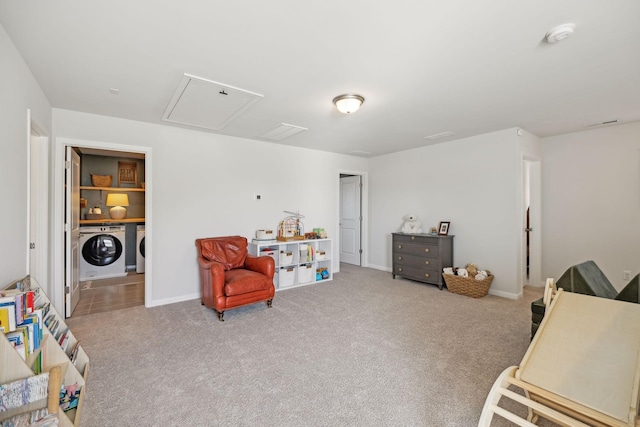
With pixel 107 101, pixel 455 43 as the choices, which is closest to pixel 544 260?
pixel 455 43

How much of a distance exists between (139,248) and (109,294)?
4.22ft

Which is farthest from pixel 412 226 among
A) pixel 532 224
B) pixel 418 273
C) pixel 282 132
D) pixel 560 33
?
pixel 560 33

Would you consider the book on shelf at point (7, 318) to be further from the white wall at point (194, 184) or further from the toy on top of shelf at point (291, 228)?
the toy on top of shelf at point (291, 228)

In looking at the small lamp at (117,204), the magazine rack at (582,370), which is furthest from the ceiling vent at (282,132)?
the magazine rack at (582,370)

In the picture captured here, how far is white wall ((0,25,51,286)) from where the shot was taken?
1.75 meters

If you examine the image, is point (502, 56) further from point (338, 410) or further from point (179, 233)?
point (179, 233)

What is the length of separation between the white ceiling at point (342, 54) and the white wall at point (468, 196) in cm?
100

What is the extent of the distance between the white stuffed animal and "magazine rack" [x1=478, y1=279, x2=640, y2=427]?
3339 millimetres

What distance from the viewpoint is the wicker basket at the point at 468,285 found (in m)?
3.98

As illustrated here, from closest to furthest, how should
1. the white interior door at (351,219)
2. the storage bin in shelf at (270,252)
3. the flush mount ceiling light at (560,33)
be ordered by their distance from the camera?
1. the flush mount ceiling light at (560,33)
2. the storage bin in shelf at (270,252)
3. the white interior door at (351,219)

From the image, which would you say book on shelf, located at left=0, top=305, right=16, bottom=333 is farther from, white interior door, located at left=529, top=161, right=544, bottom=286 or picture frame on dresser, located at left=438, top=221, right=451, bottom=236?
white interior door, located at left=529, top=161, right=544, bottom=286

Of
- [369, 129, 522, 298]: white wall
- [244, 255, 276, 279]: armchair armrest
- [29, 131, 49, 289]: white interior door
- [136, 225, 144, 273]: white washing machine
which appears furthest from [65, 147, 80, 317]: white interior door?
[369, 129, 522, 298]: white wall

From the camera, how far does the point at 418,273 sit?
15.5 ft

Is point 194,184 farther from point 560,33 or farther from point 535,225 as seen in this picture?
point 535,225
